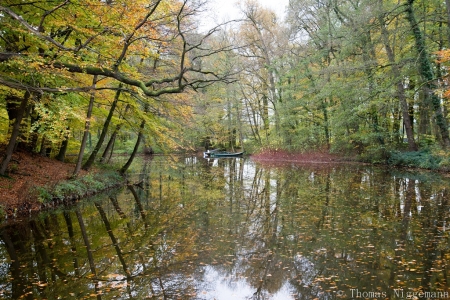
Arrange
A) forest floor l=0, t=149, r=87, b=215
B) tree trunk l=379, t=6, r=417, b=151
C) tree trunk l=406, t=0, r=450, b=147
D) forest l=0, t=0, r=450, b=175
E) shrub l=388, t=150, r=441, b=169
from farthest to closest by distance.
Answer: shrub l=388, t=150, r=441, b=169, tree trunk l=379, t=6, r=417, b=151, tree trunk l=406, t=0, r=450, b=147, forest floor l=0, t=149, r=87, b=215, forest l=0, t=0, r=450, b=175

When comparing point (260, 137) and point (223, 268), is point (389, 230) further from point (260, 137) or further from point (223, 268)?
point (260, 137)

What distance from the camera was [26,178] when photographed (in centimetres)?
1074

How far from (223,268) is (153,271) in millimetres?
1186

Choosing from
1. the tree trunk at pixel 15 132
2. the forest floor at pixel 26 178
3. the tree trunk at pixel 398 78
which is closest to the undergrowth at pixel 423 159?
the tree trunk at pixel 398 78

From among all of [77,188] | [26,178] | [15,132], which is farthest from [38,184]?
[15,132]

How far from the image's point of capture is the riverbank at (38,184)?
30.2ft

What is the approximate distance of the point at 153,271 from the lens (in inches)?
205

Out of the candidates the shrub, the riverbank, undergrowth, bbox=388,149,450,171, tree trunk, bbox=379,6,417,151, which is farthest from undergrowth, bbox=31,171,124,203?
the shrub

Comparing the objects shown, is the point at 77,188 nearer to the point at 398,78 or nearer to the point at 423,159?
the point at 398,78

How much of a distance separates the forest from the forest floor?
22.6 inches

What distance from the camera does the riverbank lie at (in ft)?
30.2

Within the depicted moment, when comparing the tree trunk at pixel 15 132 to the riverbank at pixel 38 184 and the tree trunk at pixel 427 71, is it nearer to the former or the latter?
the riverbank at pixel 38 184

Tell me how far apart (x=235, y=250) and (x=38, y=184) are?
7.79 m

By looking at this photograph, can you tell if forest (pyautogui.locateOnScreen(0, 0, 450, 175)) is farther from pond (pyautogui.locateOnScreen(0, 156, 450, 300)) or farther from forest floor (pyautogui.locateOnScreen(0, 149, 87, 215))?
pond (pyautogui.locateOnScreen(0, 156, 450, 300))
